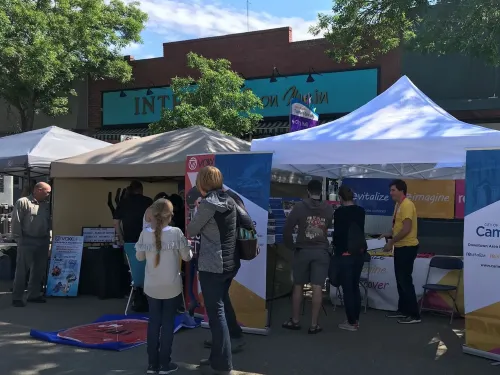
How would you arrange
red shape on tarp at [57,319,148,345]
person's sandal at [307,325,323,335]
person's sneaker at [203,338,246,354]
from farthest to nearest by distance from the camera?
person's sandal at [307,325,323,335] < red shape on tarp at [57,319,148,345] < person's sneaker at [203,338,246,354]

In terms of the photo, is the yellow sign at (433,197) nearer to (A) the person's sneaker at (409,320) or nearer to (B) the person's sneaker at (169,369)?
(A) the person's sneaker at (409,320)

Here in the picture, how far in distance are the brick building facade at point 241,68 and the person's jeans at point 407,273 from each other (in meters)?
8.70

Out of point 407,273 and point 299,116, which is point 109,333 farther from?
point 299,116

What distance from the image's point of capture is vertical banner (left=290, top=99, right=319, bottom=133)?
8578mm

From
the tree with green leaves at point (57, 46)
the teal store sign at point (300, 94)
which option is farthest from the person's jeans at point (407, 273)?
the tree with green leaves at point (57, 46)

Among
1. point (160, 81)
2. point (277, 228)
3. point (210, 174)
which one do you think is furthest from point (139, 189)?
point (160, 81)

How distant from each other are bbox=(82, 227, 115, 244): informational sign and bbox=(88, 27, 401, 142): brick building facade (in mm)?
7724

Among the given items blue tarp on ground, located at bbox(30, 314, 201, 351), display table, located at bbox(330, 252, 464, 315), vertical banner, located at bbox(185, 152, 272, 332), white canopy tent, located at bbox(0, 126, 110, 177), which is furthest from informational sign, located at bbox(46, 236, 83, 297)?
display table, located at bbox(330, 252, 464, 315)

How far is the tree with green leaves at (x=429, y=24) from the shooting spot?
7.40 metres

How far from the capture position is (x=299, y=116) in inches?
346

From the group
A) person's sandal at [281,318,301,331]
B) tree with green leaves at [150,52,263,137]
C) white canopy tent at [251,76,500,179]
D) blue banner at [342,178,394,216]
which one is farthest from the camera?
tree with green leaves at [150,52,263,137]

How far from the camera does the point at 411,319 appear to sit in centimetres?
623

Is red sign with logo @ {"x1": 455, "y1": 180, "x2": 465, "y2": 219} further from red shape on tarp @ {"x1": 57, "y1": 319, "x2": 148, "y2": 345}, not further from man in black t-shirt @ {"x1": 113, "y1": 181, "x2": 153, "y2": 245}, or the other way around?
red shape on tarp @ {"x1": 57, "y1": 319, "x2": 148, "y2": 345}

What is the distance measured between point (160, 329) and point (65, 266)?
3.87m
